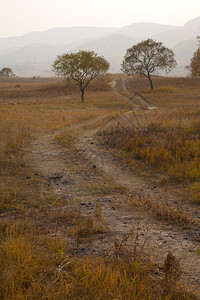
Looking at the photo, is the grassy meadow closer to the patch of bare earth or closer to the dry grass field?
the dry grass field

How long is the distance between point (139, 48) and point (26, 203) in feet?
179

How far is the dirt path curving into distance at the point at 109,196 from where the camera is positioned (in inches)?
145

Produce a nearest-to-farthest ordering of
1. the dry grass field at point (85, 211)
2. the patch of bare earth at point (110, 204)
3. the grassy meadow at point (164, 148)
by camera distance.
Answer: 1. the dry grass field at point (85, 211)
2. the patch of bare earth at point (110, 204)
3. the grassy meadow at point (164, 148)

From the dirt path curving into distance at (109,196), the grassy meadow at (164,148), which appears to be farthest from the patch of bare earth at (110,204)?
the grassy meadow at (164,148)

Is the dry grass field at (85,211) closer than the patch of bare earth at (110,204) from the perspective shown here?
Yes

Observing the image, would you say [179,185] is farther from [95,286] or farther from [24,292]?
[24,292]

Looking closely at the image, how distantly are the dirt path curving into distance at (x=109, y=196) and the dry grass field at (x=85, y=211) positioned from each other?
1.4 inches

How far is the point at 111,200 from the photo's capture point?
5840mm

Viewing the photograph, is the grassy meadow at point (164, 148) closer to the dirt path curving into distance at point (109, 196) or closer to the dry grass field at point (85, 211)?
the dry grass field at point (85, 211)

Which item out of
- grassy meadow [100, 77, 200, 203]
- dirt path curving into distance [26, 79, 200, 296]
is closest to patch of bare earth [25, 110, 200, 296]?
dirt path curving into distance [26, 79, 200, 296]

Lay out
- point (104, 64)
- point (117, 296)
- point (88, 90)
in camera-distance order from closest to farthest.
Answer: point (117, 296) < point (104, 64) < point (88, 90)

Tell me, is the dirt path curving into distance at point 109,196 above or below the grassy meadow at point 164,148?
below

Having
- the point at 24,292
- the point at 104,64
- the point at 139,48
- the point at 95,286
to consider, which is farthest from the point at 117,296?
the point at 139,48

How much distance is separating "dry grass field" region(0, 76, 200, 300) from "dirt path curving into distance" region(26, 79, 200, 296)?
0.04m
